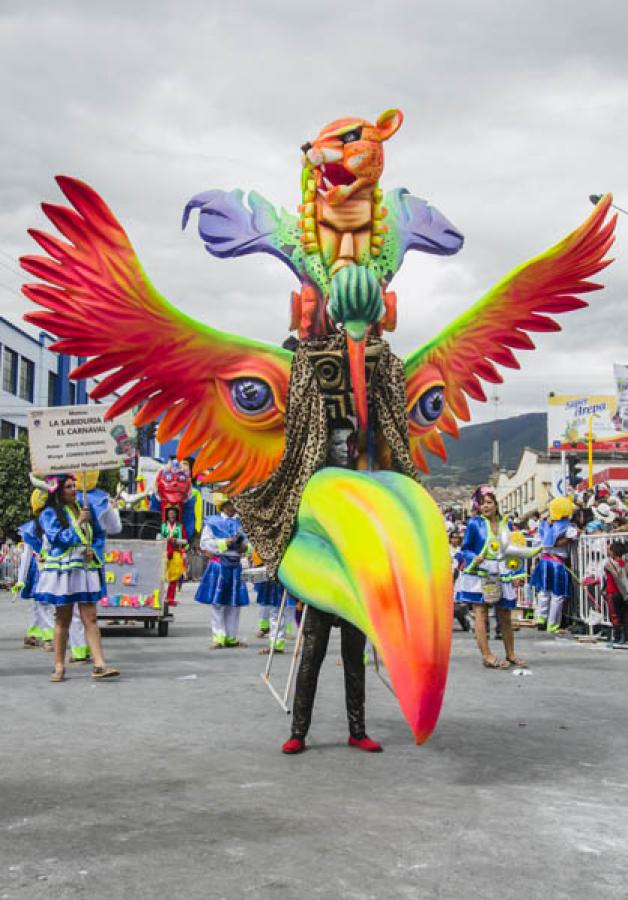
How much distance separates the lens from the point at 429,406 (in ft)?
19.5

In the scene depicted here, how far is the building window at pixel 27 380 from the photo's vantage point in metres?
41.6

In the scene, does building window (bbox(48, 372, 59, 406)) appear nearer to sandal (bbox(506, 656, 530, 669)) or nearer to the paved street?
sandal (bbox(506, 656, 530, 669))

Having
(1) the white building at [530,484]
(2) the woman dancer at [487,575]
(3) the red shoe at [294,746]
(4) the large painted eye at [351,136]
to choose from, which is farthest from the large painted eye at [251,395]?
(1) the white building at [530,484]

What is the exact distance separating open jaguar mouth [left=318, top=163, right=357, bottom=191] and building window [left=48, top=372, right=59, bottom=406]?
1612 inches

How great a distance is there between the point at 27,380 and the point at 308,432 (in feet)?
129

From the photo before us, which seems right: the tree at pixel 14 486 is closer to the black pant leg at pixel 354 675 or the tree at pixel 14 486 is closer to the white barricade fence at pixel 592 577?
the white barricade fence at pixel 592 577

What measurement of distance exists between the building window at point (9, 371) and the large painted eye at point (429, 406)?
3596 cm

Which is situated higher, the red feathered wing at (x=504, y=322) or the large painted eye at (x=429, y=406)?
the red feathered wing at (x=504, y=322)

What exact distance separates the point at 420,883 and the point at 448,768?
171 cm

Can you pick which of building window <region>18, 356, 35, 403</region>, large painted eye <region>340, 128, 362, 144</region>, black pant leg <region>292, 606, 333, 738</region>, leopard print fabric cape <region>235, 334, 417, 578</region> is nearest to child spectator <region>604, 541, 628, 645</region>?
leopard print fabric cape <region>235, 334, 417, 578</region>

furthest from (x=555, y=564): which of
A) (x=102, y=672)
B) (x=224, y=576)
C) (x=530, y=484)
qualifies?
(x=530, y=484)

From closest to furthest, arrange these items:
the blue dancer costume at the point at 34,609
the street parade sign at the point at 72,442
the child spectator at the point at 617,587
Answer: the street parade sign at the point at 72,442 < the blue dancer costume at the point at 34,609 < the child spectator at the point at 617,587

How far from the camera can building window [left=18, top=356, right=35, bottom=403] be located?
137 ft

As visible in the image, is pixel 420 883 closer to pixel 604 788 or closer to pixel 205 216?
pixel 604 788
